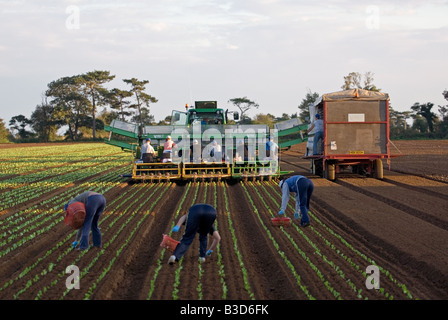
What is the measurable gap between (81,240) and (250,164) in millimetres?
12375

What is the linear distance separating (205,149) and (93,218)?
1190 centimetres

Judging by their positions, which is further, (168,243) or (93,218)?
(93,218)

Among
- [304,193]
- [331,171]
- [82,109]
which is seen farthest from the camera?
[82,109]

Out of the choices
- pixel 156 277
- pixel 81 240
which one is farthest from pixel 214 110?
pixel 156 277

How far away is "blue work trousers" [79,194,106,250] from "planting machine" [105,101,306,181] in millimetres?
10398

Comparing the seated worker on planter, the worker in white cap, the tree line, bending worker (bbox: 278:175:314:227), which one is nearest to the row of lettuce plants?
bending worker (bbox: 278:175:314:227)

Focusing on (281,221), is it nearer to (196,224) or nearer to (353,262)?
(353,262)

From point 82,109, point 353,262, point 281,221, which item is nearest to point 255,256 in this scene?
point 353,262

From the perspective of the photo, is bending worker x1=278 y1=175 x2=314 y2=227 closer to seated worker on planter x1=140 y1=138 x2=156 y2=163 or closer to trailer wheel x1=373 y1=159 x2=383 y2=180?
trailer wheel x1=373 y1=159 x2=383 y2=180

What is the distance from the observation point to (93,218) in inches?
386

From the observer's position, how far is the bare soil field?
749 cm

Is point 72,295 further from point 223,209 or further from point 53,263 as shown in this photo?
point 223,209

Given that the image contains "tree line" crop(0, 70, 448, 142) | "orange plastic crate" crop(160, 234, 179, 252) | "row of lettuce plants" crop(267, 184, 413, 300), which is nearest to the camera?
"row of lettuce plants" crop(267, 184, 413, 300)

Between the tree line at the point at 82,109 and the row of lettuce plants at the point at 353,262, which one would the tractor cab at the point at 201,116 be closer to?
the row of lettuce plants at the point at 353,262
